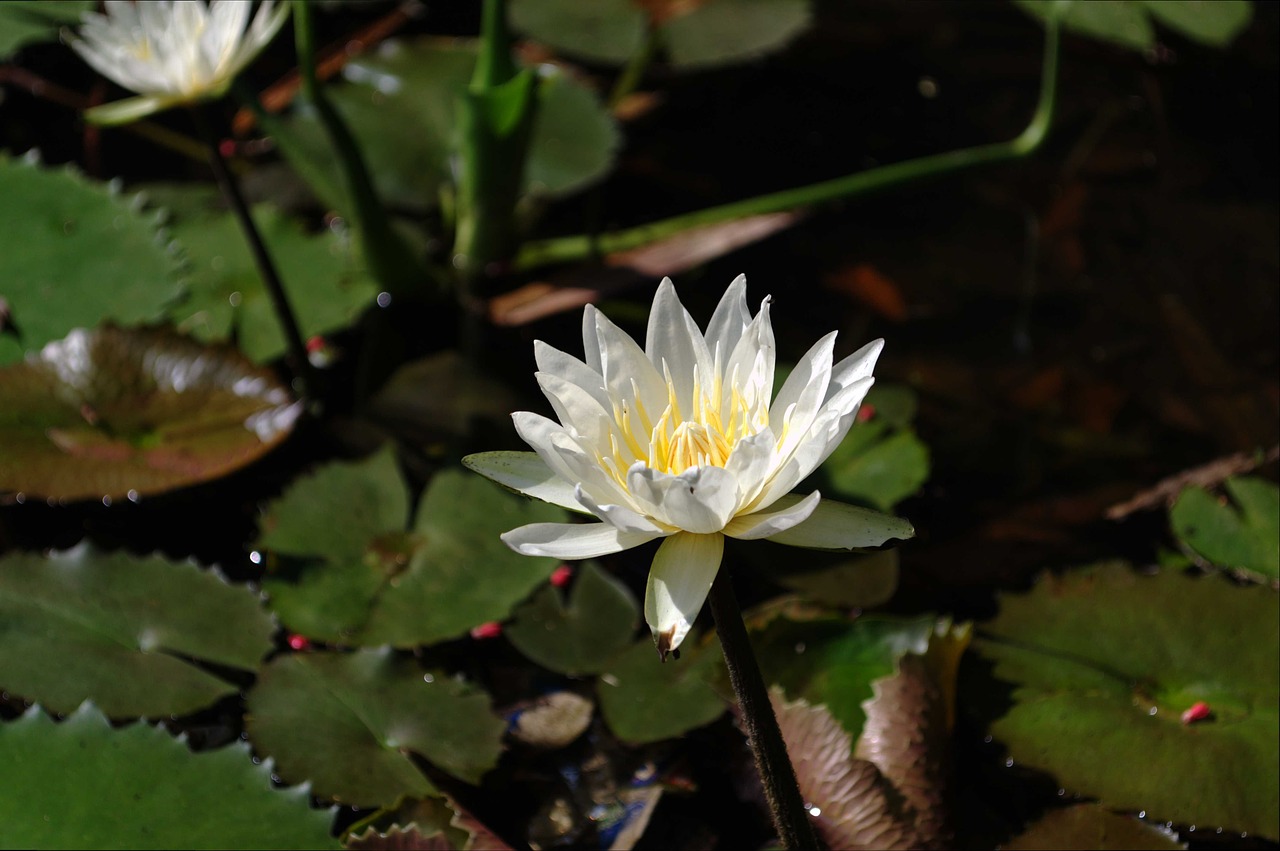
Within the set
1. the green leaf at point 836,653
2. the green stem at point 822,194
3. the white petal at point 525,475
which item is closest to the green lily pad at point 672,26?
the green stem at point 822,194

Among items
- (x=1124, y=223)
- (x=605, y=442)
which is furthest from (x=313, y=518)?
(x=1124, y=223)

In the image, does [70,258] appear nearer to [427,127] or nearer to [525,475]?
[427,127]

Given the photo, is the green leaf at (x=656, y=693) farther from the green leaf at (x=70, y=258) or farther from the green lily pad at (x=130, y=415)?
the green leaf at (x=70, y=258)

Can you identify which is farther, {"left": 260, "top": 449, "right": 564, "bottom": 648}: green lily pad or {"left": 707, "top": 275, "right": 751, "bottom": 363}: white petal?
{"left": 260, "top": 449, "right": 564, "bottom": 648}: green lily pad

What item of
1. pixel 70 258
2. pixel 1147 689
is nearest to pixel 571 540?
pixel 1147 689

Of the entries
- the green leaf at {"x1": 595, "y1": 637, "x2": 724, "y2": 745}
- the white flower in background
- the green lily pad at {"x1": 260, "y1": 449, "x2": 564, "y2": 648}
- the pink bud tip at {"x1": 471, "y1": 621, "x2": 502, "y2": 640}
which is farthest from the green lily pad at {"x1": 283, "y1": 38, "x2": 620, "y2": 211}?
the green leaf at {"x1": 595, "y1": 637, "x2": 724, "y2": 745}

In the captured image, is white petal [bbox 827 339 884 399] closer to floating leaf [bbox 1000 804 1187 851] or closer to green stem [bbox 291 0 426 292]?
floating leaf [bbox 1000 804 1187 851]
